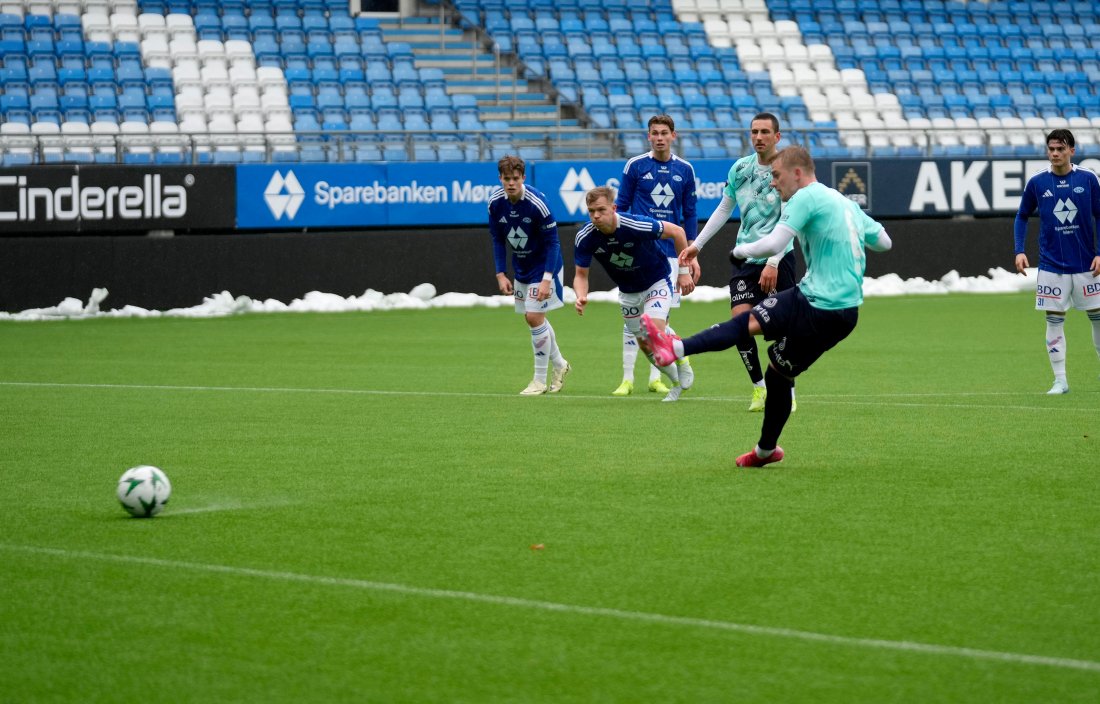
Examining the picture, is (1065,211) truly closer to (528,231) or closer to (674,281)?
(674,281)

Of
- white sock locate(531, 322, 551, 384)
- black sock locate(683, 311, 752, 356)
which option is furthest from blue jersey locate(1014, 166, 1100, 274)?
black sock locate(683, 311, 752, 356)

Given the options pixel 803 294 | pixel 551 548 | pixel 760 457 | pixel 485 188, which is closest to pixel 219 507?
pixel 551 548

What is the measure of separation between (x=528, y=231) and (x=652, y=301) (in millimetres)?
1739

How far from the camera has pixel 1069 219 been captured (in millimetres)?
13453

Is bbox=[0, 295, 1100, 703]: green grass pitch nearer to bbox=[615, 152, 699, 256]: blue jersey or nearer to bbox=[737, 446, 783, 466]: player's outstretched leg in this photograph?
bbox=[737, 446, 783, 466]: player's outstretched leg

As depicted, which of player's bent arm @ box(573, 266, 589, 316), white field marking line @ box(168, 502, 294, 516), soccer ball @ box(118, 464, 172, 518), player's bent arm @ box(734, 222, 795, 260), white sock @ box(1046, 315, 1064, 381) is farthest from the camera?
white sock @ box(1046, 315, 1064, 381)

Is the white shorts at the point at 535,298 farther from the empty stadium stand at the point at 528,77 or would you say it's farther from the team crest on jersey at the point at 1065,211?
the empty stadium stand at the point at 528,77

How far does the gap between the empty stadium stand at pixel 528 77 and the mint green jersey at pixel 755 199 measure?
1233 centimetres

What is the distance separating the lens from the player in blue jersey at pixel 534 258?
1399cm

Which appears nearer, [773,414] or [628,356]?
[773,414]

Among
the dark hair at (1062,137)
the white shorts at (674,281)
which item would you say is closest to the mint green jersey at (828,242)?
the white shorts at (674,281)

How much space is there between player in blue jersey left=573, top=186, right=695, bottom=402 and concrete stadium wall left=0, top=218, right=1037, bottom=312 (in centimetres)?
1226

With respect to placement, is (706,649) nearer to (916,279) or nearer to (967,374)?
(967,374)

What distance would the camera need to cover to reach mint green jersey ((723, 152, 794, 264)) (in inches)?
477
